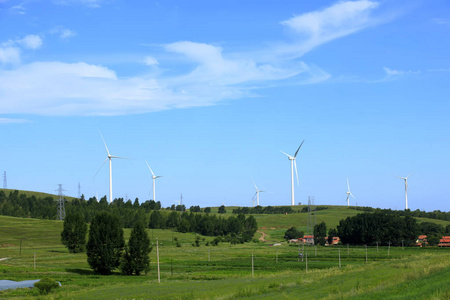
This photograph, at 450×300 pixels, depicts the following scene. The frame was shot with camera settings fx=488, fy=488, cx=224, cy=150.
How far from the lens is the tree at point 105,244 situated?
299ft

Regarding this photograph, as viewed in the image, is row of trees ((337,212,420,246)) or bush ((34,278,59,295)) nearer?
bush ((34,278,59,295))

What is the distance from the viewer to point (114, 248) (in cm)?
9488

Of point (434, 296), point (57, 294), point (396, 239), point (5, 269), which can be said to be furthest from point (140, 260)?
point (396, 239)

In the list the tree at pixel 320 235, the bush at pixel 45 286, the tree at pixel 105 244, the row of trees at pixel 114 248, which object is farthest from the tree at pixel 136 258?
the tree at pixel 320 235

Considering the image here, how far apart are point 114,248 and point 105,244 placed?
2164 mm

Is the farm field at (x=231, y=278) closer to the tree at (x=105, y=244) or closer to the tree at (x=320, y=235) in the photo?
the tree at (x=105, y=244)

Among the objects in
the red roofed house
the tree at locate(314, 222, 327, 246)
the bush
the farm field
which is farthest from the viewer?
the tree at locate(314, 222, 327, 246)

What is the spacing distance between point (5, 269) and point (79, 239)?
4839cm

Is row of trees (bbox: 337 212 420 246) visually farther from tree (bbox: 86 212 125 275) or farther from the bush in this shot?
the bush

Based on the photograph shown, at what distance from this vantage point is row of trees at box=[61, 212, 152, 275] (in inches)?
3565

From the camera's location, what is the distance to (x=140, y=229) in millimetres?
95812

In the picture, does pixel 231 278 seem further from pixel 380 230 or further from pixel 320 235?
pixel 320 235

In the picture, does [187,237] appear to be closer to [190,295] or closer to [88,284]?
[88,284]

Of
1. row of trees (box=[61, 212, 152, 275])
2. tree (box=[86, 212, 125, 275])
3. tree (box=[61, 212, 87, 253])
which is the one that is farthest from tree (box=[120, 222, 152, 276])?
tree (box=[61, 212, 87, 253])
